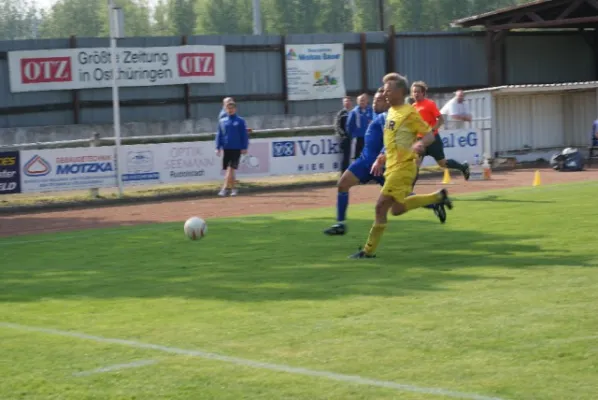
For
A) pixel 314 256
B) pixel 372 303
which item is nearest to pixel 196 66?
pixel 314 256

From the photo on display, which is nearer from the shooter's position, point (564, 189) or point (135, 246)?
point (135, 246)

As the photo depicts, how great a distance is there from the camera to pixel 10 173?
2281 cm

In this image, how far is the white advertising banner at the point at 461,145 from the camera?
28547 millimetres

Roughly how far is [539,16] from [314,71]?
8.18m

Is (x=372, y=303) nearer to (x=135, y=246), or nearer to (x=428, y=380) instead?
(x=428, y=380)

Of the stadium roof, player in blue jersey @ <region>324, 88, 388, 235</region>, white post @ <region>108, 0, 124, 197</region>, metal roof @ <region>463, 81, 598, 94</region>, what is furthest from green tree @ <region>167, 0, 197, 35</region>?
player in blue jersey @ <region>324, 88, 388, 235</region>

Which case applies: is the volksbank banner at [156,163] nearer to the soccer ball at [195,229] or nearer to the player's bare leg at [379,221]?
the soccer ball at [195,229]

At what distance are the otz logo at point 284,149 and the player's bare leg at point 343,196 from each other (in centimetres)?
1204

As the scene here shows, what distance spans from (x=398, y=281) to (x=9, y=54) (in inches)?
1067

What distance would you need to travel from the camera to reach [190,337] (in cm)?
813

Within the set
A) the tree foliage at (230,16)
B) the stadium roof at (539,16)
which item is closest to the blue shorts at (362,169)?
the stadium roof at (539,16)

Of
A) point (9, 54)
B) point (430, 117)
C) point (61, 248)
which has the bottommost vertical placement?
point (61, 248)

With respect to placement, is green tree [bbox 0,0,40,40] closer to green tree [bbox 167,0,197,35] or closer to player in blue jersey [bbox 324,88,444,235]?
green tree [bbox 167,0,197,35]

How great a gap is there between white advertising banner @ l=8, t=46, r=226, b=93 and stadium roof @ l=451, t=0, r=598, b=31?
9.51 metres
